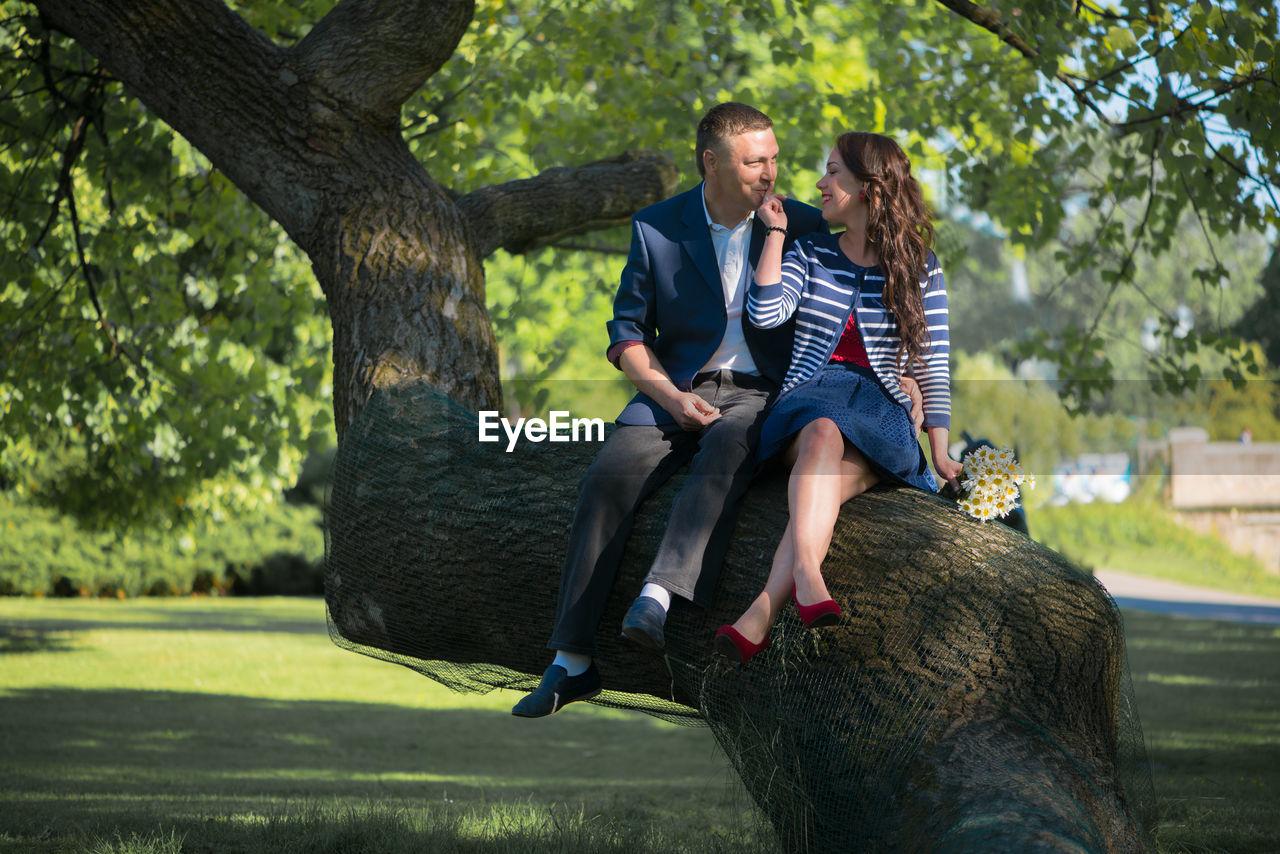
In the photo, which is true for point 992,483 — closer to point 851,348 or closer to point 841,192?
point 851,348

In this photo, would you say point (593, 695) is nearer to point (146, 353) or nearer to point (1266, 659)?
point (146, 353)

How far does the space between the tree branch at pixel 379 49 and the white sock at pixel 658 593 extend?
2.72 m

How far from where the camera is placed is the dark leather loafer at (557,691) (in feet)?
11.6

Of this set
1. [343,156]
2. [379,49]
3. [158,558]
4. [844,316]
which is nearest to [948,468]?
[844,316]

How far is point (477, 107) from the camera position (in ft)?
32.7

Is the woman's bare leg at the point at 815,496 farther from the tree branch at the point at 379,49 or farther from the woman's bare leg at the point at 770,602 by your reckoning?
the tree branch at the point at 379,49

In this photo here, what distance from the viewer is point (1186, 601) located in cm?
2155

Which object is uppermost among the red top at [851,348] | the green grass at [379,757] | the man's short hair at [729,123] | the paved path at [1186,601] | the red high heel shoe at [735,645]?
the man's short hair at [729,123]

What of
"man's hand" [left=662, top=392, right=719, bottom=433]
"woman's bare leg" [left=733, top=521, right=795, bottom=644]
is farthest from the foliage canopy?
"woman's bare leg" [left=733, top=521, right=795, bottom=644]

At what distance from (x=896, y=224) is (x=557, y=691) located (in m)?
1.81

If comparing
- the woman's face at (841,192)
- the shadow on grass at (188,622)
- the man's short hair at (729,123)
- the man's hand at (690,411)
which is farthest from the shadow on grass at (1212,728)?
the shadow on grass at (188,622)

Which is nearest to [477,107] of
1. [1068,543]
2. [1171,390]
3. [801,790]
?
[1171,390]

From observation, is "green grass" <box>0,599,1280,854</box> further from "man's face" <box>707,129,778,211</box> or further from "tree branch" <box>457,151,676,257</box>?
"tree branch" <box>457,151,676,257</box>

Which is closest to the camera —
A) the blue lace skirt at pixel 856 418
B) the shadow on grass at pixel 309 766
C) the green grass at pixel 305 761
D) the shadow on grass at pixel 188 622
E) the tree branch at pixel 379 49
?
the blue lace skirt at pixel 856 418
